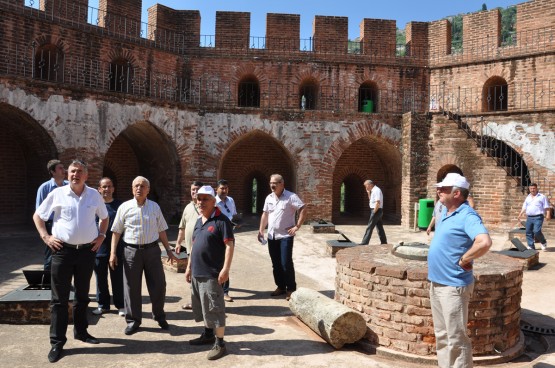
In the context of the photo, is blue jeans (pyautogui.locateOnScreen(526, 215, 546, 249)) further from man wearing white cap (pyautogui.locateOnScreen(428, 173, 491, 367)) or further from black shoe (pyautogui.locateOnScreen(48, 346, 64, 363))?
black shoe (pyautogui.locateOnScreen(48, 346, 64, 363))

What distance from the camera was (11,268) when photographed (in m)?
8.25

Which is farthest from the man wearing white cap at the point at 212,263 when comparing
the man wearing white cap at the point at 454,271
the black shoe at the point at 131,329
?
the man wearing white cap at the point at 454,271

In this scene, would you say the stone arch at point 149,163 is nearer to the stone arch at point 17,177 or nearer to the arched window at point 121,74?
the arched window at point 121,74

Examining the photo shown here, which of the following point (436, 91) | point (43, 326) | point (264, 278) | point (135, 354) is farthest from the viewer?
point (436, 91)

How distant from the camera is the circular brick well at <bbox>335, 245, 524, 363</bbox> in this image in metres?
4.64

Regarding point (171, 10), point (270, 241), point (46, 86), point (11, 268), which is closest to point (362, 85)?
point (171, 10)

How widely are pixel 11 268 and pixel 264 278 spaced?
463cm

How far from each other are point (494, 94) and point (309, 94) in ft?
23.6

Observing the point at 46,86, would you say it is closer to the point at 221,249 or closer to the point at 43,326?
the point at 43,326

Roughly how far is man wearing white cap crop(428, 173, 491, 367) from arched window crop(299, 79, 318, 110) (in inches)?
552

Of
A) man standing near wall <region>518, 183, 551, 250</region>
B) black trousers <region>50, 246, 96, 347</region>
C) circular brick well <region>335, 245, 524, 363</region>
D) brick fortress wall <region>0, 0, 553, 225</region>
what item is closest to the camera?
black trousers <region>50, 246, 96, 347</region>

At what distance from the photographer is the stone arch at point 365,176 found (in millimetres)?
18058

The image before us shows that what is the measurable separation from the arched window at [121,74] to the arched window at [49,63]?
1.65 m

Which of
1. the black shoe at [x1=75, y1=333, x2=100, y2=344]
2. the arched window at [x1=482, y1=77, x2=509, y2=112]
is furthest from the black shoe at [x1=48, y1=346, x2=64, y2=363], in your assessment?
the arched window at [x1=482, y1=77, x2=509, y2=112]
